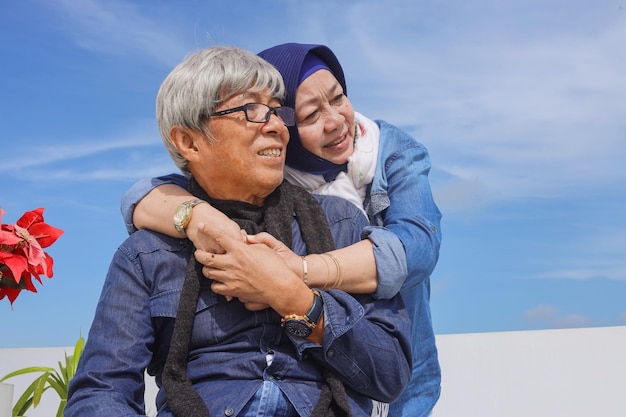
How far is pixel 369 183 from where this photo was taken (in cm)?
237

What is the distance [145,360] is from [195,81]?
2.47ft

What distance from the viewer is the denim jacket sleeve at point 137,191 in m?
2.17

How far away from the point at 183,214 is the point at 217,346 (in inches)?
14.2

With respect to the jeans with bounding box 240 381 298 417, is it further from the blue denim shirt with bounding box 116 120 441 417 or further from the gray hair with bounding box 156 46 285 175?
the gray hair with bounding box 156 46 285 175

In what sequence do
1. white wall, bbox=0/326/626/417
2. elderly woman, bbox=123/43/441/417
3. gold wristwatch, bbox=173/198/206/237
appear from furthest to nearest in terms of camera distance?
white wall, bbox=0/326/626/417
elderly woman, bbox=123/43/441/417
gold wristwatch, bbox=173/198/206/237

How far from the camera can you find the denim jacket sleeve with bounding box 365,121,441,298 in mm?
2104

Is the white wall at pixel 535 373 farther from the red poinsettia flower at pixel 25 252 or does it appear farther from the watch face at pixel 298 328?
the watch face at pixel 298 328

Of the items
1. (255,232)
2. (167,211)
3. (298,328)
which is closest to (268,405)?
(298,328)

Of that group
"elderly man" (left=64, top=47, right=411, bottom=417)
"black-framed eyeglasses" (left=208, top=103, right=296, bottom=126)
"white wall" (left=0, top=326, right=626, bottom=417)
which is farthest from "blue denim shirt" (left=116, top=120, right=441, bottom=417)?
"white wall" (left=0, top=326, right=626, bottom=417)

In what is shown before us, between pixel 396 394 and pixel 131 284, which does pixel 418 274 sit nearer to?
pixel 396 394

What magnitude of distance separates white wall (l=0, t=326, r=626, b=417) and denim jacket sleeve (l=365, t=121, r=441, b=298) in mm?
2610

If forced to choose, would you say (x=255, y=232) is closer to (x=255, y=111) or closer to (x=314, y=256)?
(x=314, y=256)

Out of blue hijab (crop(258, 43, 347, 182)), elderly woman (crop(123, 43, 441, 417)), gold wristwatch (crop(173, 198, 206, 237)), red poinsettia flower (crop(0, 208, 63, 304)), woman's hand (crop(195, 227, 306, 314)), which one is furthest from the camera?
red poinsettia flower (crop(0, 208, 63, 304))

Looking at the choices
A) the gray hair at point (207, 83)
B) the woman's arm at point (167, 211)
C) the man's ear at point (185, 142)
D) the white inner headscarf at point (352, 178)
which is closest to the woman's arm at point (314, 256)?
the woman's arm at point (167, 211)
